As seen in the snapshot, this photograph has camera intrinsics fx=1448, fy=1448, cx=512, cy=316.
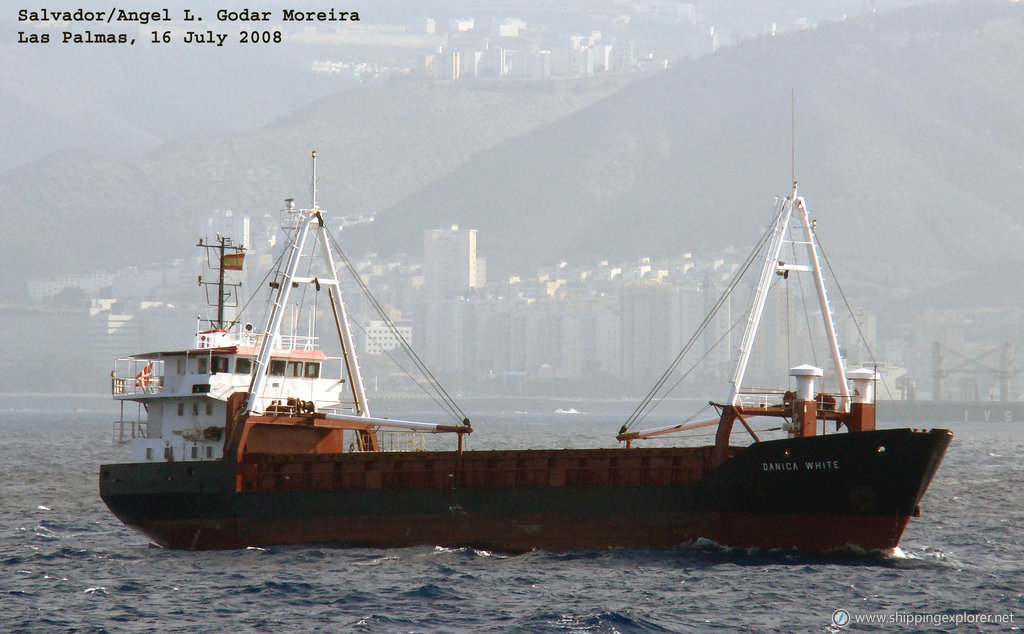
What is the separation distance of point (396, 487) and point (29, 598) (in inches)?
418

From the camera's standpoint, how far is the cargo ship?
37344mm

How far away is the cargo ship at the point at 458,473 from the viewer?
123 feet

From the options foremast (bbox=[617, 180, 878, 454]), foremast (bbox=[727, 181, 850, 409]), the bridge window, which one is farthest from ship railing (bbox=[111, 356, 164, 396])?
foremast (bbox=[727, 181, 850, 409])

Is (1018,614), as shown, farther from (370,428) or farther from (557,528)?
(370,428)

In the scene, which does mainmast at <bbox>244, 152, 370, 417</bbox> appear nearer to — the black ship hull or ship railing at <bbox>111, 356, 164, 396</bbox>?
the black ship hull

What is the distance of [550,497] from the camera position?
1567 inches

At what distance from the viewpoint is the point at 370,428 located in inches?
1793

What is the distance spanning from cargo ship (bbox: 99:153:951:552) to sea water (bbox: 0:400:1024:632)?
2.27ft

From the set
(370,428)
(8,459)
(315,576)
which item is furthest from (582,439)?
(315,576)

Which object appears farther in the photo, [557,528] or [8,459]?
[8,459]

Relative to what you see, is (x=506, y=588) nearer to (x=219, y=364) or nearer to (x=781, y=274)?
(x=781, y=274)

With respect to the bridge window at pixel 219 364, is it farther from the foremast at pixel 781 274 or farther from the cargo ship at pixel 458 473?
the foremast at pixel 781 274

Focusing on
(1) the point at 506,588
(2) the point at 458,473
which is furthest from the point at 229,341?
(1) the point at 506,588

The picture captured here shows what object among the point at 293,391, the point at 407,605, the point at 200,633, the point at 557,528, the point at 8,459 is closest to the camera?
the point at 200,633
